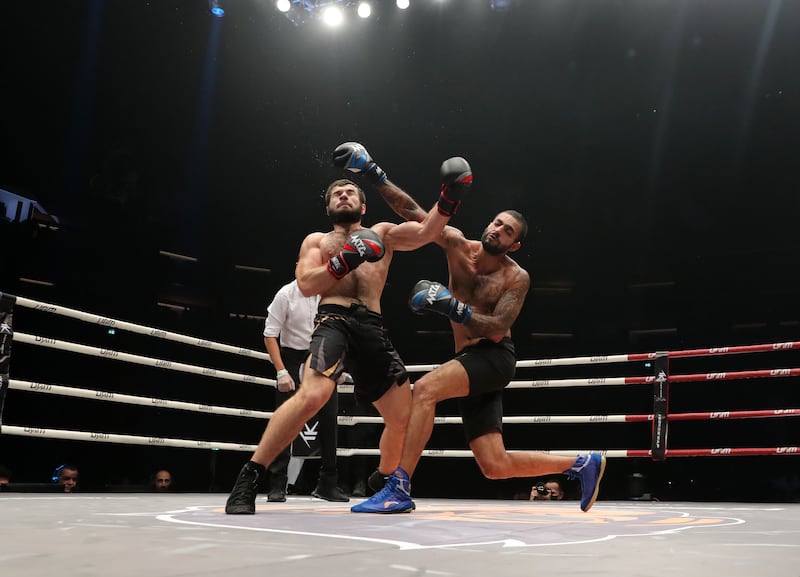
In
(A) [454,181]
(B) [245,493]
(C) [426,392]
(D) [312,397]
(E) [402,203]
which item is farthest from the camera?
(E) [402,203]

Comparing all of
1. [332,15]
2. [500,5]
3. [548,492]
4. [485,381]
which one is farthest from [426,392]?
[500,5]

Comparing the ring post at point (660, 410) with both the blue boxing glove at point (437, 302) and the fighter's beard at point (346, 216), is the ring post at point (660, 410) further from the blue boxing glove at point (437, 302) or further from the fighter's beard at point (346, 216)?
the fighter's beard at point (346, 216)

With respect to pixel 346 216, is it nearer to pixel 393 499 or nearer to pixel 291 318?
pixel 393 499

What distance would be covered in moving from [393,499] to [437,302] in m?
0.69

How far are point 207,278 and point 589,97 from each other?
528 centimetres

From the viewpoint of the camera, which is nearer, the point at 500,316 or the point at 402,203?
the point at 500,316

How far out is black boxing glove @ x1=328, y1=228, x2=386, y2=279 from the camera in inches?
101

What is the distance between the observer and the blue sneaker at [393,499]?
8.59 feet

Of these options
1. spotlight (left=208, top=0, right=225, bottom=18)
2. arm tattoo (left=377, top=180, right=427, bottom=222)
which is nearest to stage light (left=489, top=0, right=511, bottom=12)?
spotlight (left=208, top=0, right=225, bottom=18)

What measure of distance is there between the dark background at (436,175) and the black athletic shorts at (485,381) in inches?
204

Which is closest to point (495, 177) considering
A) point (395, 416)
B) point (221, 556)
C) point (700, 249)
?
point (700, 249)

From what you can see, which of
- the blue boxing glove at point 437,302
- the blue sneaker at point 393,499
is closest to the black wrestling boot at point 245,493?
the blue sneaker at point 393,499

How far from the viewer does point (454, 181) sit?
2703 millimetres

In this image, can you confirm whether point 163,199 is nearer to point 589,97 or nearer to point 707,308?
point 589,97
